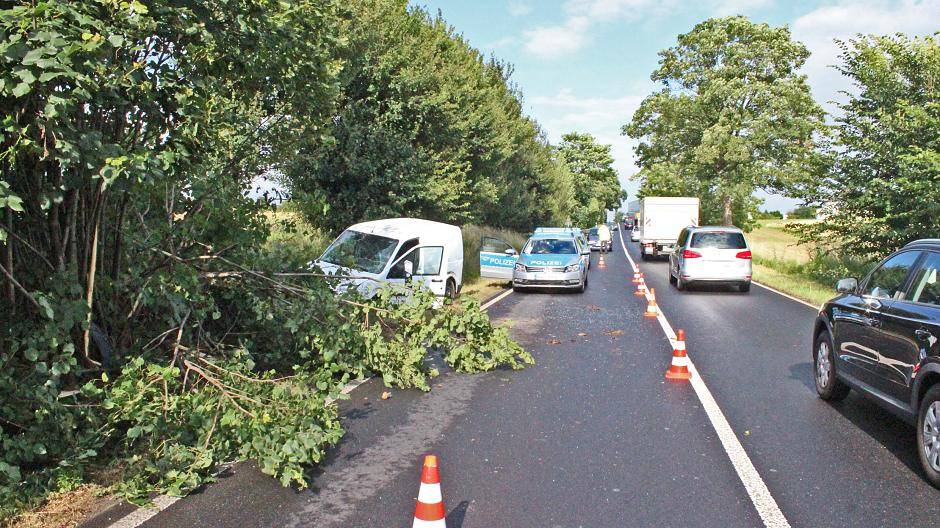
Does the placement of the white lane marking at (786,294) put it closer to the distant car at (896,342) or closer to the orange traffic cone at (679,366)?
the orange traffic cone at (679,366)

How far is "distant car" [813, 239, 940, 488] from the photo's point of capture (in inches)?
207

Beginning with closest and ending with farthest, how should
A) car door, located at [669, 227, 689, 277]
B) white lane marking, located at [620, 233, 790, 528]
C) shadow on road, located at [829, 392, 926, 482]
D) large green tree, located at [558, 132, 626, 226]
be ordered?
white lane marking, located at [620, 233, 790, 528]
shadow on road, located at [829, 392, 926, 482]
car door, located at [669, 227, 689, 277]
large green tree, located at [558, 132, 626, 226]

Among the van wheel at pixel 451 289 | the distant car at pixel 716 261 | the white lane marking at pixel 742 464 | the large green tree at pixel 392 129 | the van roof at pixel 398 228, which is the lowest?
the white lane marking at pixel 742 464

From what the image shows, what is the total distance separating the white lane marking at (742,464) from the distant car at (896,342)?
3.84 feet

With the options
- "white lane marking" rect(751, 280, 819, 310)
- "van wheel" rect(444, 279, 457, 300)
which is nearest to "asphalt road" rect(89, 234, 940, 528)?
"van wheel" rect(444, 279, 457, 300)

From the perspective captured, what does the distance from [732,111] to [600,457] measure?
4828cm

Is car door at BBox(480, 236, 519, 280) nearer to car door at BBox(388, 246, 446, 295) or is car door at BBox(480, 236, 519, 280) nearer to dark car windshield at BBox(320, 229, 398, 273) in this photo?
car door at BBox(388, 246, 446, 295)

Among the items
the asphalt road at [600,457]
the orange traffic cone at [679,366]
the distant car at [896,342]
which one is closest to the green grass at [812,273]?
the orange traffic cone at [679,366]

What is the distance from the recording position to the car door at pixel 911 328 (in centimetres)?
539

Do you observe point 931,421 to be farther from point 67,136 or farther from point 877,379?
point 67,136

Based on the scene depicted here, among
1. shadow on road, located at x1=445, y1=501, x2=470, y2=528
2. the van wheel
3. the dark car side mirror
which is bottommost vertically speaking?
shadow on road, located at x1=445, y1=501, x2=470, y2=528

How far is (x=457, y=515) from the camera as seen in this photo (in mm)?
4668

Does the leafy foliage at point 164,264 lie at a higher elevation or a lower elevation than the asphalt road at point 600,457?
higher

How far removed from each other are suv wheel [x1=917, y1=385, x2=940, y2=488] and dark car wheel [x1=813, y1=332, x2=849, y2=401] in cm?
200
